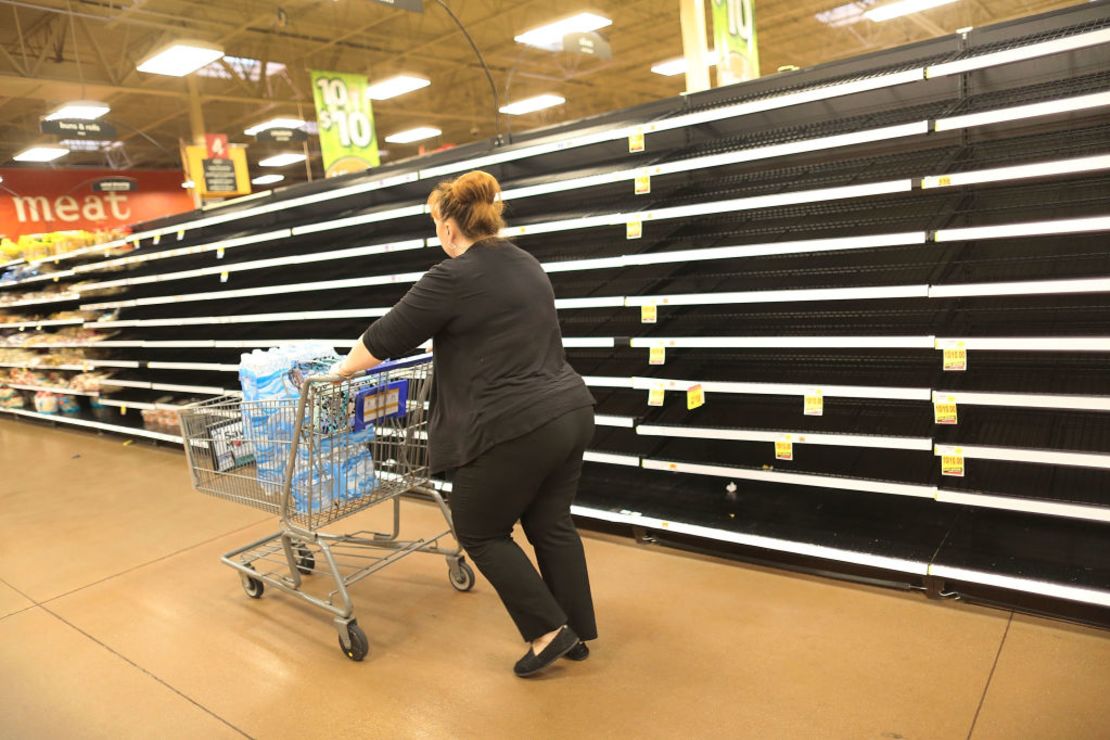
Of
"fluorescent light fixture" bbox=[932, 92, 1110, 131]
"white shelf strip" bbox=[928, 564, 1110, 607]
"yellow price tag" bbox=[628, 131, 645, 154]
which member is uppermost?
"yellow price tag" bbox=[628, 131, 645, 154]

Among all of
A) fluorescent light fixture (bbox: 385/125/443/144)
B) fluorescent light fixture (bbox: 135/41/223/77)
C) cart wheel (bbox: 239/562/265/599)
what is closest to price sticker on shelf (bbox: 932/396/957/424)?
cart wheel (bbox: 239/562/265/599)

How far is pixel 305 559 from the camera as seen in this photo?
371 cm

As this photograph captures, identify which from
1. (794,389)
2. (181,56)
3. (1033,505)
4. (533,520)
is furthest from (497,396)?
(181,56)

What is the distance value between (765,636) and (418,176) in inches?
129

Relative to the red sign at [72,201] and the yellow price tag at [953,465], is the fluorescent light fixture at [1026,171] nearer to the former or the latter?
the yellow price tag at [953,465]

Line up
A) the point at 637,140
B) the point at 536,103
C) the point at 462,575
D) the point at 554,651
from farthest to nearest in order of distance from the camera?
the point at 536,103
the point at 637,140
the point at 462,575
the point at 554,651

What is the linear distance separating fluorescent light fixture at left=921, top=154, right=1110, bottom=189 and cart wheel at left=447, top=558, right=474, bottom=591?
8.02 feet

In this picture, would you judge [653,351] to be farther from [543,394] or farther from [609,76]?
[609,76]

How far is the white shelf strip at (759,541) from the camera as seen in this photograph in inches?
115

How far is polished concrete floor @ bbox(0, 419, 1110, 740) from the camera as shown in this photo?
7.69 ft

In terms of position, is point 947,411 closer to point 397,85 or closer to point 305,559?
point 305,559

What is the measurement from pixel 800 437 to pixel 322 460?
1.97 metres

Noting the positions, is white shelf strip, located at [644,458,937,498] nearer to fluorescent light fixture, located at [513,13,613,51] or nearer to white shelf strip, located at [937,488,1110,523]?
white shelf strip, located at [937,488,1110,523]

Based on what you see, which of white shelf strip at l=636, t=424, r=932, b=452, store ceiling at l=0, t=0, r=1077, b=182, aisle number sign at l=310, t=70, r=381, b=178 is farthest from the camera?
store ceiling at l=0, t=0, r=1077, b=182
